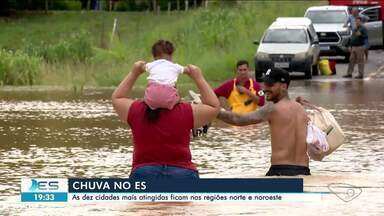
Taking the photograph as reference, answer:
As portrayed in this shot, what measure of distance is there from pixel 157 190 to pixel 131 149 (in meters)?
8.39

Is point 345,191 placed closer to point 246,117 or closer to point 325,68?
point 246,117

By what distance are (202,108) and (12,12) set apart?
2526 inches

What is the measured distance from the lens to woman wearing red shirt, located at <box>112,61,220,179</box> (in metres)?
10.0

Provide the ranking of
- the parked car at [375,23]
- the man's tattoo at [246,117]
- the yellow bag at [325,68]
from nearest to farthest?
1. the man's tattoo at [246,117]
2. the yellow bag at [325,68]
3. the parked car at [375,23]

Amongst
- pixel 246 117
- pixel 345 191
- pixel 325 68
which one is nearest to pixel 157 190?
pixel 246 117

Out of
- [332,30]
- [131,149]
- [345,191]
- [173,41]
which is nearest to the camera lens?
[345,191]

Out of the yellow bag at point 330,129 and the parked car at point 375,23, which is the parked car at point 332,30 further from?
the yellow bag at point 330,129

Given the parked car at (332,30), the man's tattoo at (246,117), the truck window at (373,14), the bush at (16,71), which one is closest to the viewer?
the man's tattoo at (246,117)

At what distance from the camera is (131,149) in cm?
1825

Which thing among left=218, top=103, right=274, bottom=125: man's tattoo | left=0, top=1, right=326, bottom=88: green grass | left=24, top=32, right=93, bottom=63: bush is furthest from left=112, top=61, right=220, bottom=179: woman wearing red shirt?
left=24, top=32, right=93, bottom=63: bush

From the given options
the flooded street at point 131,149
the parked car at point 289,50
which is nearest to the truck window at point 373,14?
the parked car at point 289,50

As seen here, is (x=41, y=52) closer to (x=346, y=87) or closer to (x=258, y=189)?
(x=346, y=87)

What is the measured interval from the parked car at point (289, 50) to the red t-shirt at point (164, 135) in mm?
24930

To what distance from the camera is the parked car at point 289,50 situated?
3559 cm
